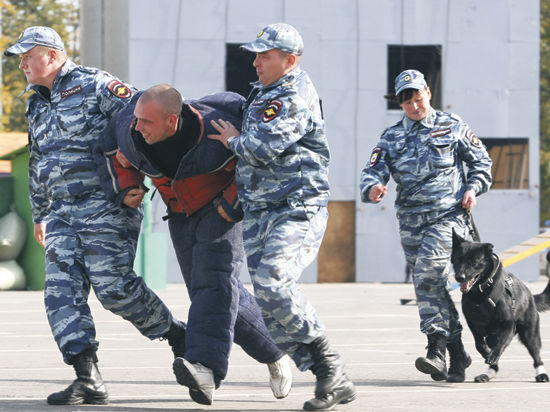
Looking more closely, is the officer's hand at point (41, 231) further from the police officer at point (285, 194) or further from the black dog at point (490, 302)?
the black dog at point (490, 302)

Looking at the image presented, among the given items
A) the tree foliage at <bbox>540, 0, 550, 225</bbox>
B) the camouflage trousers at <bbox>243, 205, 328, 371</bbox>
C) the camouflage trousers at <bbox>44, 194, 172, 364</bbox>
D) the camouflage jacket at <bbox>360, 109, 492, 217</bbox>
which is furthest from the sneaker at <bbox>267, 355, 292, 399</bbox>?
the tree foliage at <bbox>540, 0, 550, 225</bbox>

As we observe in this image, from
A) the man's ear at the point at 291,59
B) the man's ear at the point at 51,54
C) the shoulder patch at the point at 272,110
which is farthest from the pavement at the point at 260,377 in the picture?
the man's ear at the point at 51,54

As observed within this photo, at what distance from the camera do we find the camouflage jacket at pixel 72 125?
22.3ft

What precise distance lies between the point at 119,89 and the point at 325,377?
2.04 metres

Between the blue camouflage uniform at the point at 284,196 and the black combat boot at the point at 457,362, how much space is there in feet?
6.43

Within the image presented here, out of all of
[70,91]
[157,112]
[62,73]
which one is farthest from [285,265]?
[62,73]

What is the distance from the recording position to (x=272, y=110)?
6059mm

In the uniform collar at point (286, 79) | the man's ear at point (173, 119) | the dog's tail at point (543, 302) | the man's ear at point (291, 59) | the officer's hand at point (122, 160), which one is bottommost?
the dog's tail at point (543, 302)

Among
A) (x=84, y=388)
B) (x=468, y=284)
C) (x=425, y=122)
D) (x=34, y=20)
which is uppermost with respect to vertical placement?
(x=34, y=20)

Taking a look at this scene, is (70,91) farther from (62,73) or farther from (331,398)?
(331,398)

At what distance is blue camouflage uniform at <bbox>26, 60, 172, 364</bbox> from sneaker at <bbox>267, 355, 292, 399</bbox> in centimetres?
68

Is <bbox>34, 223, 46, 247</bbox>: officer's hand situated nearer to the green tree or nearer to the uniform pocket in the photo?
the uniform pocket

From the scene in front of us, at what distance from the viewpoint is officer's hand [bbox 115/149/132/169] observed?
6.50 meters

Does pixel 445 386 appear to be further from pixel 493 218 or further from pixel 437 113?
pixel 493 218
